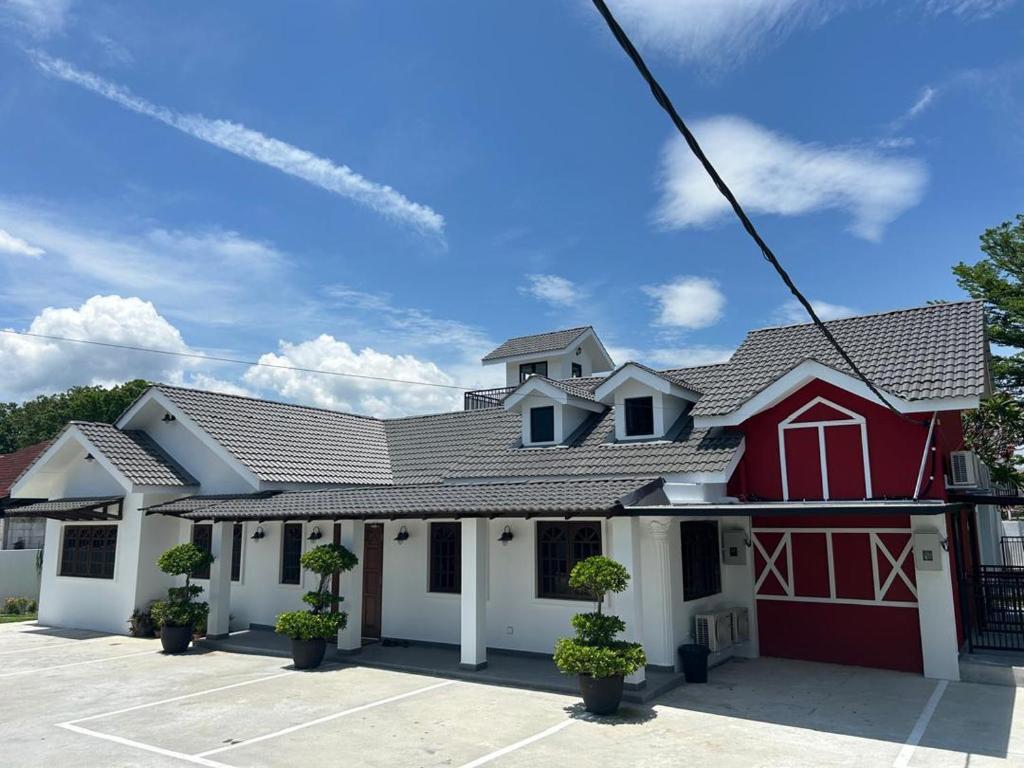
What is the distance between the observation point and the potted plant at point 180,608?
13672mm

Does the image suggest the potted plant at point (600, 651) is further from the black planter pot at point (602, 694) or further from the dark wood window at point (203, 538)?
the dark wood window at point (203, 538)

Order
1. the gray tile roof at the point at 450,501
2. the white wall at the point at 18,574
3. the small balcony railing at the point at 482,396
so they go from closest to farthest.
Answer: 1. the gray tile roof at the point at 450,501
2. the white wall at the point at 18,574
3. the small balcony railing at the point at 482,396

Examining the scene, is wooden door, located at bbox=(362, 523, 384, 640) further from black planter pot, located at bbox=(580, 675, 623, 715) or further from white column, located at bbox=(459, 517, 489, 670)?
black planter pot, located at bbox=(580, 675, 623, 715)

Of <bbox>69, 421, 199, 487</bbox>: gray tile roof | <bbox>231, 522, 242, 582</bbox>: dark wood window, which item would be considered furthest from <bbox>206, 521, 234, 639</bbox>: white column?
<bbox>69, 421, 199, 487</bbox>: gray tile roof

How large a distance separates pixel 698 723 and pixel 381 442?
46.8 ft

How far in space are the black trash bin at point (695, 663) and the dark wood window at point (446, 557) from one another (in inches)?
186

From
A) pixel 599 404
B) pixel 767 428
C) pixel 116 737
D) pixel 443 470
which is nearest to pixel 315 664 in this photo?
pixel 116 737

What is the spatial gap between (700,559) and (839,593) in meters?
2.39

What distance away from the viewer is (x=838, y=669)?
455 inches

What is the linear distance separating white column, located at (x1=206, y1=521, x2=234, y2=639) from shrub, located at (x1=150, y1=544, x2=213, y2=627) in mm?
224

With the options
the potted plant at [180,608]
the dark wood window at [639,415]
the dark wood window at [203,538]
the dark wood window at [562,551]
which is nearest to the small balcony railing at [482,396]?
the dark wood window at [203,538]

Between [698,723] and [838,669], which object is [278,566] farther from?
[838,669]

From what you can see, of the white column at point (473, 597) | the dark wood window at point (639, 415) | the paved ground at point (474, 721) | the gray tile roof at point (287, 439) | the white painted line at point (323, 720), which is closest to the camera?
the paved ground at point (474, 721)

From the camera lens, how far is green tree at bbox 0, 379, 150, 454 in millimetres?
47209
